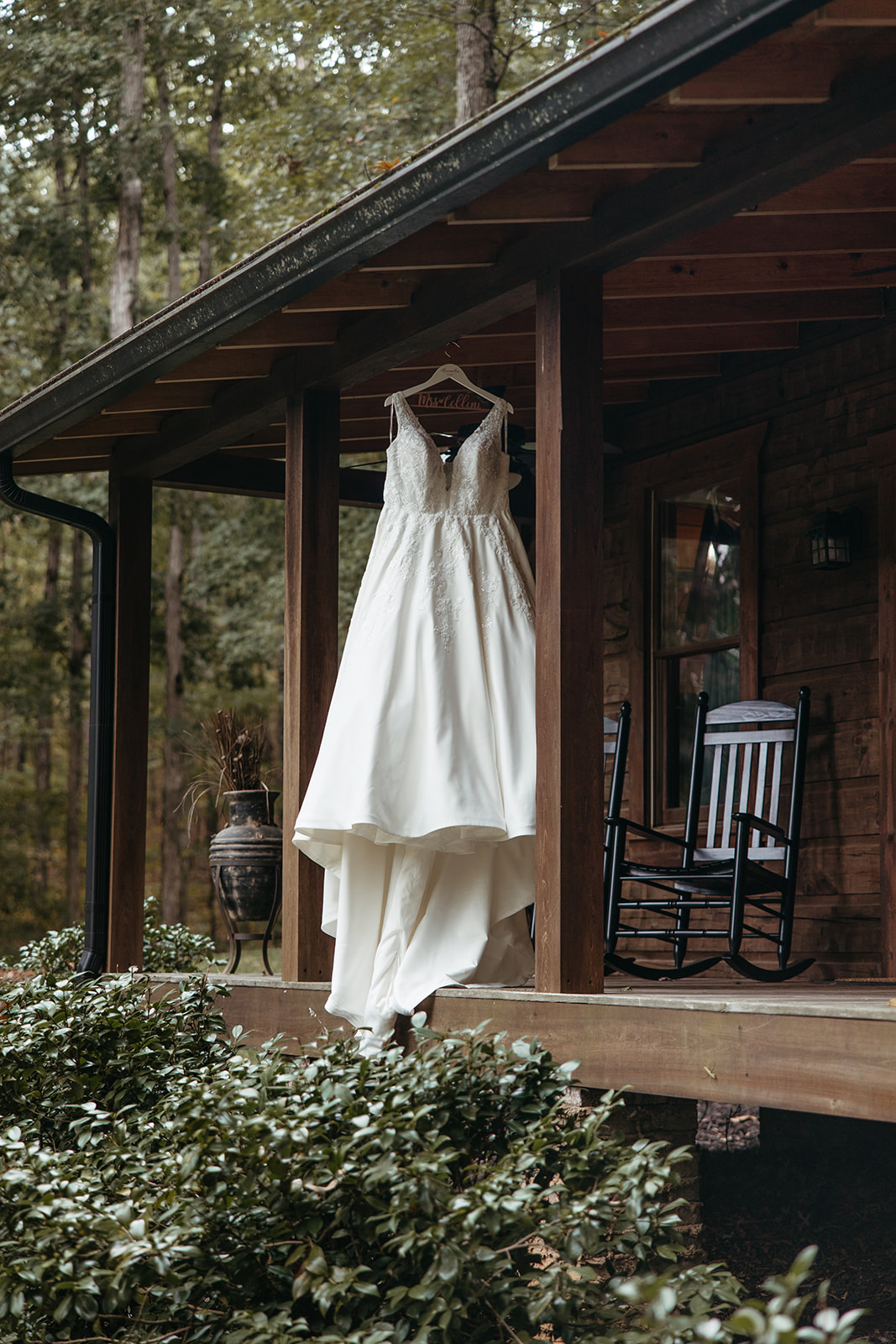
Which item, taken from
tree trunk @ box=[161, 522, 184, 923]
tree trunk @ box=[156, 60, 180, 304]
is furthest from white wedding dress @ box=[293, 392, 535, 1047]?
tree trunk @ box=[156, 60, 180, 304]

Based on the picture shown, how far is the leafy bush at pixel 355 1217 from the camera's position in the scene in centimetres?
238

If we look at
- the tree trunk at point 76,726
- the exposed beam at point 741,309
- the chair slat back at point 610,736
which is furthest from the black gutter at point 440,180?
the tree trunk at point 76,726

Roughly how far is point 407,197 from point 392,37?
404 inches

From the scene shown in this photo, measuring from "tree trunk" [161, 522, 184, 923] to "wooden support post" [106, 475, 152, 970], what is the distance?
25.9 feet

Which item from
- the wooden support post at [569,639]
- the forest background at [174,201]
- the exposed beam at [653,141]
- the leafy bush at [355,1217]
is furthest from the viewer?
the forest background at [174,201]

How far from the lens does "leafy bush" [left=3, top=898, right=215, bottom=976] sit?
22.3ft

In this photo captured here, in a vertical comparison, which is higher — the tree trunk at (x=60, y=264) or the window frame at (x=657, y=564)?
the tree trunk at (x=60, y=264)

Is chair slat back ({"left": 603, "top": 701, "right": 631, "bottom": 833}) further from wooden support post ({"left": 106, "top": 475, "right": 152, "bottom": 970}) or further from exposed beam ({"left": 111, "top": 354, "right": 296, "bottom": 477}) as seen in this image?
wooden support post ({"left": 106, "top": 475, "right": 152, "bottom": 970})

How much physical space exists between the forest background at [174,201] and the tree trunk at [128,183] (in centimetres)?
2

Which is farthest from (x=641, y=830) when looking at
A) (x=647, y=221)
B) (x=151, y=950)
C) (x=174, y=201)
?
(x=174, y=201)

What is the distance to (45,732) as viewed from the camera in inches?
620

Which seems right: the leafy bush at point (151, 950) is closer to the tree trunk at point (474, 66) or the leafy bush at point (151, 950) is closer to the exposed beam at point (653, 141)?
the exposed beam at point (653, 141)

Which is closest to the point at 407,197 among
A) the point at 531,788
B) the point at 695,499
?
the point at 531,788

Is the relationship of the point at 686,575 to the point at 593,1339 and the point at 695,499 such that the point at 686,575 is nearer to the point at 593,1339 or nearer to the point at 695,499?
the point at 695,499
